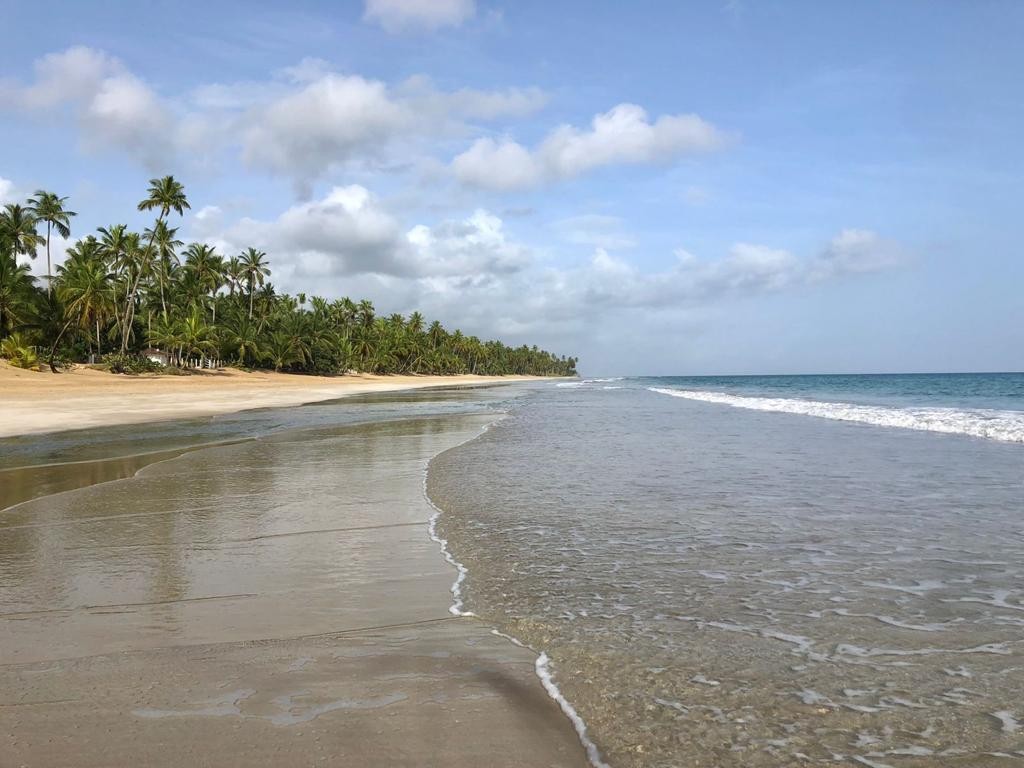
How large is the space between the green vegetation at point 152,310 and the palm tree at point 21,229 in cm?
13

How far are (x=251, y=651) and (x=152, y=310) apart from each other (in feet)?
309

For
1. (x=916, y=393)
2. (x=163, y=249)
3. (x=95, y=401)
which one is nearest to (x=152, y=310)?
(x=163, y=249)

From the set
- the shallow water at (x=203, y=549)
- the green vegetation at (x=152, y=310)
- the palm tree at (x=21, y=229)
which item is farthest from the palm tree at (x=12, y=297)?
the shallow water at (x=203, y=549)

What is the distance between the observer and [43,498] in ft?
32.7

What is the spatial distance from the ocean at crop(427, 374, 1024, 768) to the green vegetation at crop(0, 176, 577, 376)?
199ft

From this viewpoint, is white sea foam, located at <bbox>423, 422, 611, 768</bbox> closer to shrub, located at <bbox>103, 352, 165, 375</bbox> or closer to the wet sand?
the wet sand

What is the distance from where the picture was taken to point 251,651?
419cm

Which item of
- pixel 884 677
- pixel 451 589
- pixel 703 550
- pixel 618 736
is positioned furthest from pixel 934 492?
pixel 618 736

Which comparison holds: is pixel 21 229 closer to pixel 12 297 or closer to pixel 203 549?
pixel 12 297

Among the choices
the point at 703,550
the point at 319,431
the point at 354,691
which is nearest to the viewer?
the point at 354,691

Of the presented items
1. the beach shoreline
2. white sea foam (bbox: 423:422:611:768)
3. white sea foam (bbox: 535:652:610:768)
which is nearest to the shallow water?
white sea foam (bbox: 423:422:611:768)

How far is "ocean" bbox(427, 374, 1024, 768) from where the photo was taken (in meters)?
3.24

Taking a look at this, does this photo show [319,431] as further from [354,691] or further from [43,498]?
→ [354,691]

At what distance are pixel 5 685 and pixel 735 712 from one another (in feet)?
12.9
